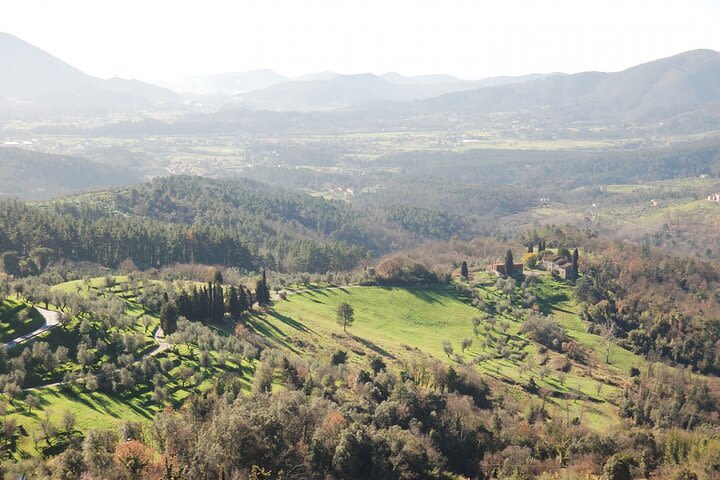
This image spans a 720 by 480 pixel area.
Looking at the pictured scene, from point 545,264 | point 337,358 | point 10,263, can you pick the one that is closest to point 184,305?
point 337,358

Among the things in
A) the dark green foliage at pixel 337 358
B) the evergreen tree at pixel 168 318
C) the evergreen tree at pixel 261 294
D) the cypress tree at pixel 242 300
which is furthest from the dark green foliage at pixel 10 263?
the dark green foliage at pixel 337 358

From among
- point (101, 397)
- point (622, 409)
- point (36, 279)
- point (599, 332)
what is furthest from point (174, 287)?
point (599, 332)

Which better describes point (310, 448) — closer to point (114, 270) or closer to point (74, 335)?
point (74, 335)

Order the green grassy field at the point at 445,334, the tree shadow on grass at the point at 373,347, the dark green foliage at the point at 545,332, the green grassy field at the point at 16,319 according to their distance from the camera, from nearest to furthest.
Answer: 1. the green grassy field at the point at 16,319
2. the green grassy field at the point at 445,334
3. the tree shadow on grass at the point at 373,347
4. the dark green foliage at the point at 545,332

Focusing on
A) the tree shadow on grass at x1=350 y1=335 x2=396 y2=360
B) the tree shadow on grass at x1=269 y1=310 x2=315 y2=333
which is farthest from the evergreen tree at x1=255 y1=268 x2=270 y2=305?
the tree shadow on grass at x1=350 y1=335 x2=396 y2=360

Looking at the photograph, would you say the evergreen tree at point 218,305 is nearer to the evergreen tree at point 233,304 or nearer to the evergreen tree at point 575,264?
the evergreen tree at point 233,304

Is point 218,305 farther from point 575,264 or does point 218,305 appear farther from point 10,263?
point 575,264

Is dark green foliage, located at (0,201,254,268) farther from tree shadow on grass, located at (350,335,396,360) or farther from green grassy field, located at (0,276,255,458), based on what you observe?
tree shadow on grass, located at (350,335,396,360)

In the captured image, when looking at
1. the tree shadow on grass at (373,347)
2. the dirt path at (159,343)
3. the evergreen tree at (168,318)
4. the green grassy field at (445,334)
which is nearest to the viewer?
the dirt path at (159,343)
